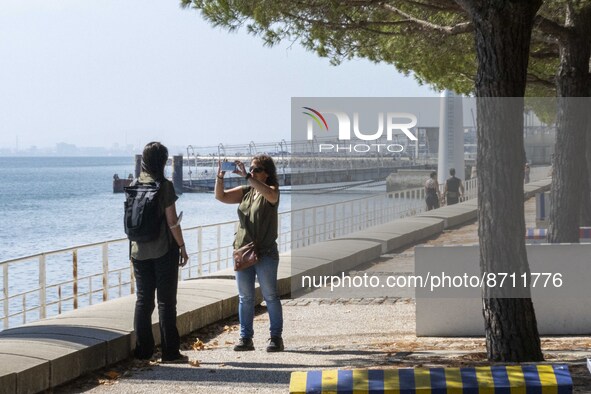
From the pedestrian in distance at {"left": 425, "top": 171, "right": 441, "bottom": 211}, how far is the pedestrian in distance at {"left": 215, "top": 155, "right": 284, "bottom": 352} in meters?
16.5

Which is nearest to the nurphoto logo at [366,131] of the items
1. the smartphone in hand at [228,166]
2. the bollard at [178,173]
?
the smartphone in hand at [228,166]

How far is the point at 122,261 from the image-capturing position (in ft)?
146

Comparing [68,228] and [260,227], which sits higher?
[260,227]

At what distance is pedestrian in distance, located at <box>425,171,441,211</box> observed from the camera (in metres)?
26.1

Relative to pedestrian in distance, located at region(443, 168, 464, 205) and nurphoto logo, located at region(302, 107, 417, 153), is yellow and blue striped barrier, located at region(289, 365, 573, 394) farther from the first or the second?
pedestrian in distance, located at region(443, 168, 464, 205)

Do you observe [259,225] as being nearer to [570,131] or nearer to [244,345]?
[244,345]

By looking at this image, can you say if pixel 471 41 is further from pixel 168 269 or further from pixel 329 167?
pixel 329 167

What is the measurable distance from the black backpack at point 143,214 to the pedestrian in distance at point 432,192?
56.8ft

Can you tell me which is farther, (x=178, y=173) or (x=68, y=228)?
(x=178, y=173)

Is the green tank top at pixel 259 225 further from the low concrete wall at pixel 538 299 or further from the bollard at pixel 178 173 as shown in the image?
the bollard at pixel 178 173

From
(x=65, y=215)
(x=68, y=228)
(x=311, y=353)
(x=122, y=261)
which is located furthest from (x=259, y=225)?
(x=65, y=215)

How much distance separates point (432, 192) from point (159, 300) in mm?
18214

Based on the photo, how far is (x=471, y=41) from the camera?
17.7 metres

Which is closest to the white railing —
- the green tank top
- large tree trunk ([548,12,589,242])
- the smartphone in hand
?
the smartphone in hand
